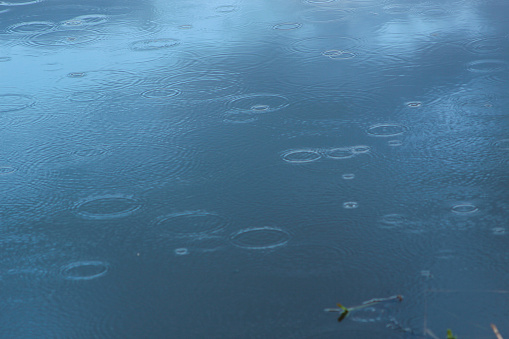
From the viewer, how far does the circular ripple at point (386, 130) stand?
258 centimetres

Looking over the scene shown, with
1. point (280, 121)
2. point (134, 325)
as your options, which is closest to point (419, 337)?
point (134, 325)

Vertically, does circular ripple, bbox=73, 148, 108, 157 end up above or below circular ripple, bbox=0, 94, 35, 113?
below

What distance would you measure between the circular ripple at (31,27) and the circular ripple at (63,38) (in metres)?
0.14

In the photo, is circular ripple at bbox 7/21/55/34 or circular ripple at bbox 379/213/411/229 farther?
circular ripple at bbox 7/21/55/34

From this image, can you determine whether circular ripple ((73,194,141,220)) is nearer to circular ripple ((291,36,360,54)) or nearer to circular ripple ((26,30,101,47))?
circular ripple ((291,36,360,54))

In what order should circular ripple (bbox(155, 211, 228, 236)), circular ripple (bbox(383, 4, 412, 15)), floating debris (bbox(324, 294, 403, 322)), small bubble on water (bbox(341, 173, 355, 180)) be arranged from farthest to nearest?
circular ripple (bbox(383, 4, 412, 15)), small bubble on water (bbox(341, 173, 355, 180)), circular ripple (bbox(155, 211, 228, 236)), floating debris (bbox(324, 294, 403, 322))

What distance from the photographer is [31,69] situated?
11.8ft

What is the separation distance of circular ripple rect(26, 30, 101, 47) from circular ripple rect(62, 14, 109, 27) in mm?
207

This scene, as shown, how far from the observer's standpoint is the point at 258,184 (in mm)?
2268

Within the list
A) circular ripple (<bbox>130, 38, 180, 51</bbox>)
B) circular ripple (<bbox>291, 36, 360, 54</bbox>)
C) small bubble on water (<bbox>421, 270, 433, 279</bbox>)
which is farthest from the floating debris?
circular ripple (<bbox>130, 38, 180, 51</bbox>)

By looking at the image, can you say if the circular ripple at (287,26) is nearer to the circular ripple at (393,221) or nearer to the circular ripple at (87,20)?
the circular ripple at (87,20)

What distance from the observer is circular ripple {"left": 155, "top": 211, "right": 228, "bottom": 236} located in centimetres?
202

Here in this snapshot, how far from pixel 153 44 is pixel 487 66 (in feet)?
6.53

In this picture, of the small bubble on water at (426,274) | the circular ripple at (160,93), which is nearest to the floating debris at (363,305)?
the small bubble on water at (426,274)
